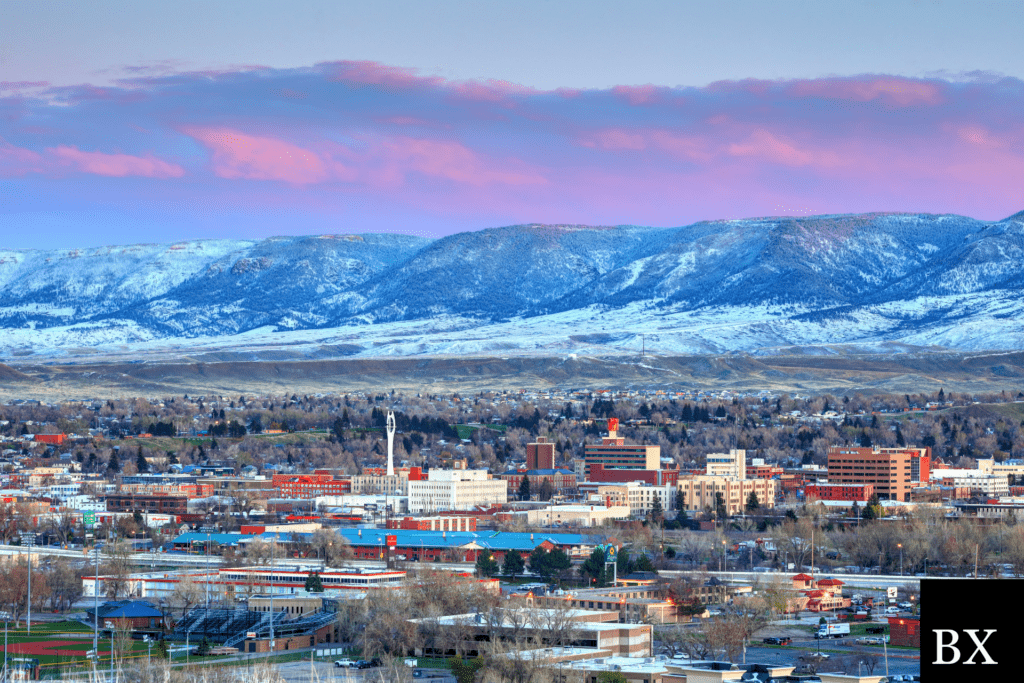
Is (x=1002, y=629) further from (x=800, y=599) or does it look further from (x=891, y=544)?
(x=891, y=544)

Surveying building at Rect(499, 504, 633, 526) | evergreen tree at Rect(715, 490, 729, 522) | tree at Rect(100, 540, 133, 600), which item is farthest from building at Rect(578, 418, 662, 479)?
tree at Rect(100, 540, 133, 600)

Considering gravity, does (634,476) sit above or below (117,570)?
above

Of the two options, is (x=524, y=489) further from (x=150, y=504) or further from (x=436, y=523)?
(x=150, y=504)

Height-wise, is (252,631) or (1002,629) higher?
(1002,629)

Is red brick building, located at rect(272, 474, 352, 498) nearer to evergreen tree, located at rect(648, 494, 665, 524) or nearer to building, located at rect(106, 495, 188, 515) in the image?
building, located at rect(106, 495, 188, 515)

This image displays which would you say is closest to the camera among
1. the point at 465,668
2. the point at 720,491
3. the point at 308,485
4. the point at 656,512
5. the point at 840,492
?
the point at 465,668

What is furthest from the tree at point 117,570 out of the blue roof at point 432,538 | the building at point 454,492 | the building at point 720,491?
the building at point 720,491

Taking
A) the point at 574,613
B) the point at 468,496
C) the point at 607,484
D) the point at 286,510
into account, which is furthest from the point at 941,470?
the point at 574,613

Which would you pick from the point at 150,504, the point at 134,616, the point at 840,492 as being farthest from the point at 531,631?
the point at 840,492
